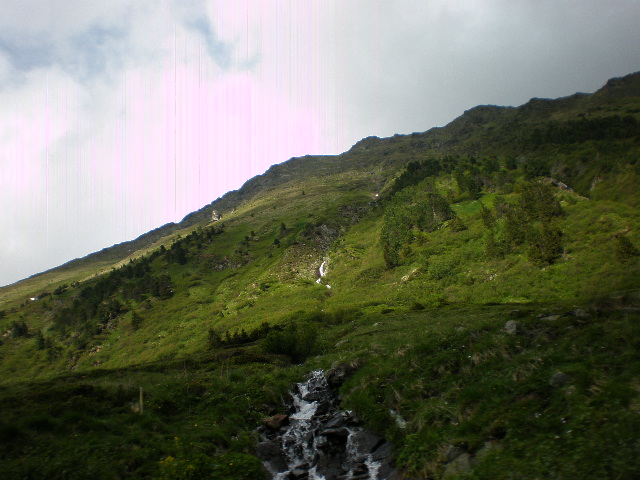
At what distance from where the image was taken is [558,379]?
12.0m

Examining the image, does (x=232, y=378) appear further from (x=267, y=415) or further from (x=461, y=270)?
(x=461, y=270)

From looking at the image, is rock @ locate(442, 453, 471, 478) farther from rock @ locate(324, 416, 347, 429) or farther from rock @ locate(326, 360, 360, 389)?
rock @ locate(326, 360, 360, 389)

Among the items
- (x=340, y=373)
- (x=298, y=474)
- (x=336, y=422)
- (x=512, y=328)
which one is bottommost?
(x=340, y=373)

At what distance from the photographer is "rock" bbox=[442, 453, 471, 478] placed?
10.8 meters

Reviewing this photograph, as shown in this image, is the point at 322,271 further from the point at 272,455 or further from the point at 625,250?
the point at 272,455

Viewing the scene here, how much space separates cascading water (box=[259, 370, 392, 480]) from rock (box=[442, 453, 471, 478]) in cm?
324

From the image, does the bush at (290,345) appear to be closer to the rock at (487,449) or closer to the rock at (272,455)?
the rock at (272,455)

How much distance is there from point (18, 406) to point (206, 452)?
34.8ft

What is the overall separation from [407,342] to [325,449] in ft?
34.4

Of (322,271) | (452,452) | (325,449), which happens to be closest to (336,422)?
(325,449)

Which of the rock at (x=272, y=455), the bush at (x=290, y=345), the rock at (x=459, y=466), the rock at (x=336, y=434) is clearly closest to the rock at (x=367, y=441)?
the rock at (x=336, y=434)

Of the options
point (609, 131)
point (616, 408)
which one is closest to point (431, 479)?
point (616, 408)

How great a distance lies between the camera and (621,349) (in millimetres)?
12094

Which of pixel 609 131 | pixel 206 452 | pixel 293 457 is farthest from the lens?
pixel 609 131
